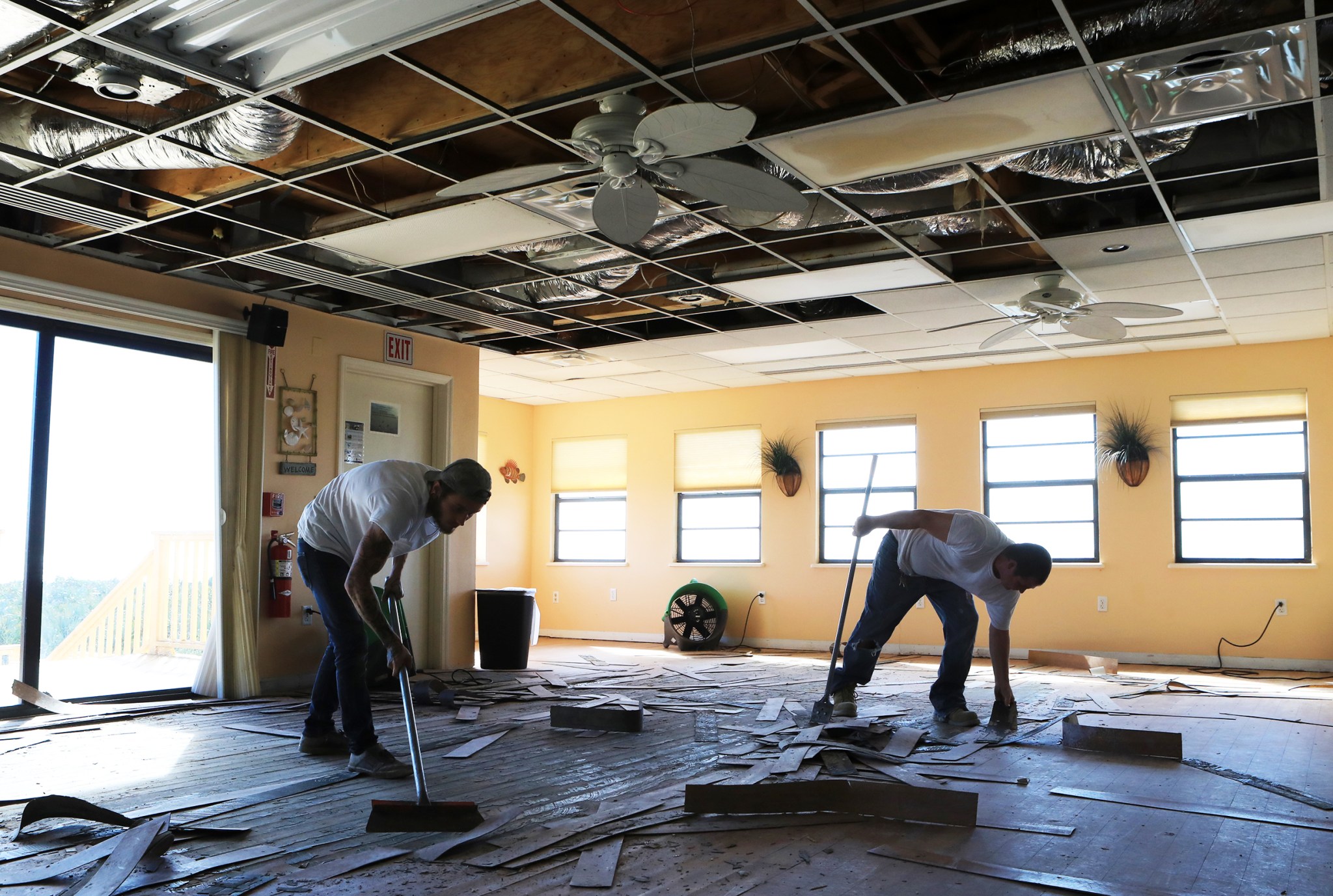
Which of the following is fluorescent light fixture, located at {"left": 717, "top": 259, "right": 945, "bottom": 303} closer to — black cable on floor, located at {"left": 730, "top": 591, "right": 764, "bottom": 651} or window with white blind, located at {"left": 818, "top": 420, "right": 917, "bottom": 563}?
window with white blind, located at {"left": 818, "top": 420, "right": 917, "bottom": 563}

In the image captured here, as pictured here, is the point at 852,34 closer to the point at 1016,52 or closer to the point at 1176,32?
the point at 1016,52

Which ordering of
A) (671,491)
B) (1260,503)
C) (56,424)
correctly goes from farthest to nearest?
(671,491) → (1260,503) → (56,424)

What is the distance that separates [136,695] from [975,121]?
19.7 ft

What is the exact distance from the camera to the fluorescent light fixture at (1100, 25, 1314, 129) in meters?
3.76

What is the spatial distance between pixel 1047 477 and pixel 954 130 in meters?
6.19

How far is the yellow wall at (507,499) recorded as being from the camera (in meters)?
12.0

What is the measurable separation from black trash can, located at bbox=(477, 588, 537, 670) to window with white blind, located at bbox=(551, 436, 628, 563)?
146 inches

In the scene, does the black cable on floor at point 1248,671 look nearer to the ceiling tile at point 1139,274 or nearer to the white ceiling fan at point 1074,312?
the white ceiling fan at point 1074,312

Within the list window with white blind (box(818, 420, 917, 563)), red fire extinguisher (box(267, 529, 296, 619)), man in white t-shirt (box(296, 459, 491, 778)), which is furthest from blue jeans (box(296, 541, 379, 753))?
window with white blind (box(818, 420, 917, 563))

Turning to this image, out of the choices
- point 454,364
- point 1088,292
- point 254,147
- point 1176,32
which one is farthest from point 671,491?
point 1176,32

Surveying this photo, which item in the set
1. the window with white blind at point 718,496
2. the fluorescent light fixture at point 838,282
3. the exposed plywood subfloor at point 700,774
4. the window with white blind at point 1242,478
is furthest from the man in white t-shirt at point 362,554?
the window with white blind at point 1242,478

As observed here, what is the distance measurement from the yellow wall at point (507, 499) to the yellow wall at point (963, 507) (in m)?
0.06

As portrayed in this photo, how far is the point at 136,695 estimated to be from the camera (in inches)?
257

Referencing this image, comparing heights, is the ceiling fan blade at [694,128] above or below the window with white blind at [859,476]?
above
